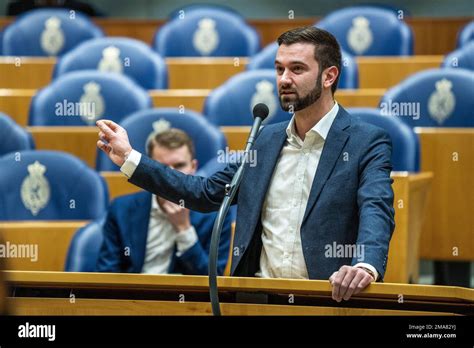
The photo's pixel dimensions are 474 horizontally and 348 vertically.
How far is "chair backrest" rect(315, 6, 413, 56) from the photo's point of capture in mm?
2506

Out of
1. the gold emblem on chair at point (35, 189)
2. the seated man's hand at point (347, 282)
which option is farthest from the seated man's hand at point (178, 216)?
the seated man's hand at point (347, 282)

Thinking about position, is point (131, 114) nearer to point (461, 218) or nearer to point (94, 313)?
point (461, 218)

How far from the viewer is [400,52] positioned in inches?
98.3

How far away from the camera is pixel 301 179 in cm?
110

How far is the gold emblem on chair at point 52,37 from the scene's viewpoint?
2.68m

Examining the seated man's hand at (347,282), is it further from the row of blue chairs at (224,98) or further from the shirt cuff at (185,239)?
the row of blue chairs at (224,98)

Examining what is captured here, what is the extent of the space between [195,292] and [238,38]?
5.62 feet

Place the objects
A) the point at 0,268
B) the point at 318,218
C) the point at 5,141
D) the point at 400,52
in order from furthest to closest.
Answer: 1. the point at 400,52
2. the point at 5,141
3. the point at 318,218
4. the point at 0,268

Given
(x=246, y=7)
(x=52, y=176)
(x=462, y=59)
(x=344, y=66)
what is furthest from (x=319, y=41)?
A: (x=246, y=7)

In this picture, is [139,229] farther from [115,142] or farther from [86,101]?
[86,101]

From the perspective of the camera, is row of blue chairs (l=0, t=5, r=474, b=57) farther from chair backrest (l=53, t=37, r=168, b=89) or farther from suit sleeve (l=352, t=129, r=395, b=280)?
suit sleeve (l=352, t=129, r=395, b=280)

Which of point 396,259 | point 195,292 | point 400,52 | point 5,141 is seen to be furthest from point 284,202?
point 400,52

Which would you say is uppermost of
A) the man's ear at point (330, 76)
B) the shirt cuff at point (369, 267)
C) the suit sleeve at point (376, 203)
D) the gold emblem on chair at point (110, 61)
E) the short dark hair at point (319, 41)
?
the gold emblem on chair at point (110, 61)

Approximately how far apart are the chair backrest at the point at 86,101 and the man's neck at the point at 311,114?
1035 mm
